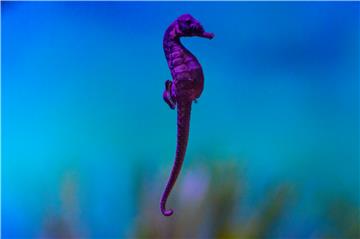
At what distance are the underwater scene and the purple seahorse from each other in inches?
4.4

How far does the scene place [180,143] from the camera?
1215 mm

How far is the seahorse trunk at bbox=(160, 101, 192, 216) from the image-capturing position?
1.19 metres

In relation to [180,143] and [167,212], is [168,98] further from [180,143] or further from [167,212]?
[167,212]

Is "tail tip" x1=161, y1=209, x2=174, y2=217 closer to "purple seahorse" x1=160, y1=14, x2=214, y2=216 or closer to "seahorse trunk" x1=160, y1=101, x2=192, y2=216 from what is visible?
"seahorse trunk" x1=160, y1=101, x2=192, y2=216

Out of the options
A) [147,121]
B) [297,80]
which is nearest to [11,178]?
[147,121]

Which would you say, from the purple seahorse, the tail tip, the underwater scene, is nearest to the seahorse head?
the purple seahorse

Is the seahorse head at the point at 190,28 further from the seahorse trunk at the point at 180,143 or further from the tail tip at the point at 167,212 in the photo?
the tail tip at the point at 167,212

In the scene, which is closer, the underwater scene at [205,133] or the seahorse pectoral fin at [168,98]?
the seahorse pectoral fin at [168,98]

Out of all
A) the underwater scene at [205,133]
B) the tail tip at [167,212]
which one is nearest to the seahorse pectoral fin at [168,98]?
the underwater scene at [205,133]

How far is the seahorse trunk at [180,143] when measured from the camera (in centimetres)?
119

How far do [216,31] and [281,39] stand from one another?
0.21 meters

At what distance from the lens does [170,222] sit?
51.9 inches

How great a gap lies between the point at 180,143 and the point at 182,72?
8.7 inches

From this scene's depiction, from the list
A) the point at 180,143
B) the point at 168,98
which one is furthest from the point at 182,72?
the point at 180,143
